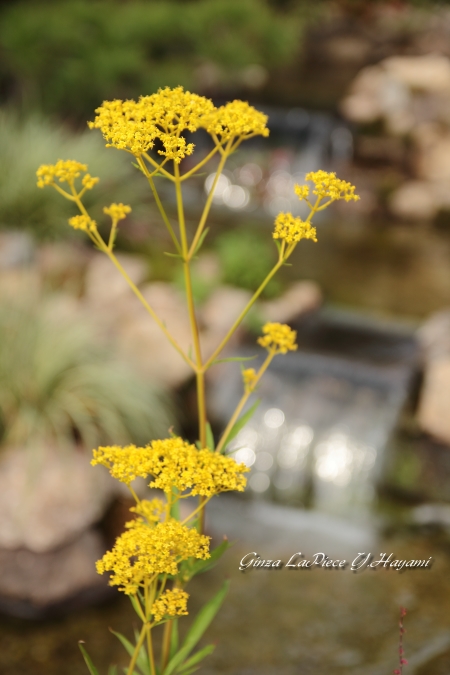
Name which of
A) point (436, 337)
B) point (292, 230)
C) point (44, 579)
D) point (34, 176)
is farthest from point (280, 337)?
point (34, 176)

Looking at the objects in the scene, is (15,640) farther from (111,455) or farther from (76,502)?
(111,455)

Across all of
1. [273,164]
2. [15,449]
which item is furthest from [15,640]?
[273,164]

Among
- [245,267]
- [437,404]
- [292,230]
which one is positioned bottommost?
[437,404]

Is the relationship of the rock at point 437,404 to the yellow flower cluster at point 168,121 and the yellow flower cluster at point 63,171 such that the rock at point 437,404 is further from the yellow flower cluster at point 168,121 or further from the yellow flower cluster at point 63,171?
the yellow flower cluster at point 63,171

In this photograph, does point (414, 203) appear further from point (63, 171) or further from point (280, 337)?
point (63, 171)

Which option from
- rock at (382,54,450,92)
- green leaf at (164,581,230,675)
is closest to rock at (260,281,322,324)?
green leaf at (164,581,230,675)

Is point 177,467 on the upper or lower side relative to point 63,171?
lower

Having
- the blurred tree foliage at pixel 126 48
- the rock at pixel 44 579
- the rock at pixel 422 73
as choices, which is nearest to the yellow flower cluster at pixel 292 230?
the rock at pixel 44 579
